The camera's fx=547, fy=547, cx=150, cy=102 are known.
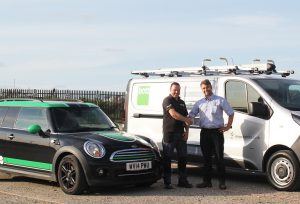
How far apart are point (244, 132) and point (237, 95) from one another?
747 mm

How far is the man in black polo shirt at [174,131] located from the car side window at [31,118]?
6.87 feet

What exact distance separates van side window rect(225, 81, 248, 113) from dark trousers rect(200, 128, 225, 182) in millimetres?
778

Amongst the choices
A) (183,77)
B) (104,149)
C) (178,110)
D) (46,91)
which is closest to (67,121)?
(104,149)

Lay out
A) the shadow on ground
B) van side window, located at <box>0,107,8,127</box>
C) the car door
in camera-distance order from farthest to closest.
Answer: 1. van side window, located at <box>0,107,8,127</box>
2. the car door
3. the shadow on ground

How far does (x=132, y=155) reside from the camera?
8.86 m

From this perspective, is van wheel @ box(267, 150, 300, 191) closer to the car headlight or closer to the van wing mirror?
the van wing mirror

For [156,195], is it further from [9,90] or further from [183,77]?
[9,90]

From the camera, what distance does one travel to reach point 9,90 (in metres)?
27.0

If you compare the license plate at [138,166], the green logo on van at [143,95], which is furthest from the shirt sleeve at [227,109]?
the green logo on van at [143,95]

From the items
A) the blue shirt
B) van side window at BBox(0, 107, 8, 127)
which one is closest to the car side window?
van side window at BBox(0, 107, 8, 127)

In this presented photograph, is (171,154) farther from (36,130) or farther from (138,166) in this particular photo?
(36,130)

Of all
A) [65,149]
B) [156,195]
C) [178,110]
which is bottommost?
[156,195]

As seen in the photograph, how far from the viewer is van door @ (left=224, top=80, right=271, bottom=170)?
9484 mm

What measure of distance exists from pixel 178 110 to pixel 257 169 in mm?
1728
